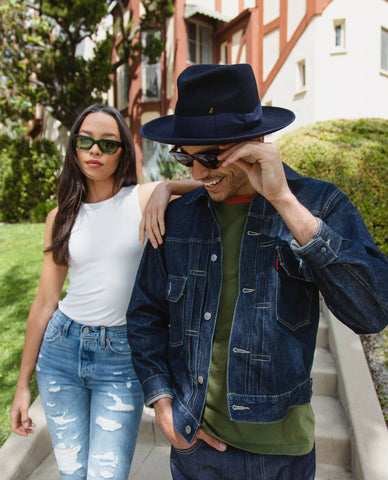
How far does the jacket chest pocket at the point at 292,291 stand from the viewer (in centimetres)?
152

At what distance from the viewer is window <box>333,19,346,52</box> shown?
13.6 meters

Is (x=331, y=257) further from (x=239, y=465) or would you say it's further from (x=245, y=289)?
(x=239, y=465)

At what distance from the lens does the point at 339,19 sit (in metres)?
13.5

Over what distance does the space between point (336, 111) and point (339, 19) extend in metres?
2.96

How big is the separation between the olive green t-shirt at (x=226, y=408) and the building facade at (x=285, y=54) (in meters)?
10.2

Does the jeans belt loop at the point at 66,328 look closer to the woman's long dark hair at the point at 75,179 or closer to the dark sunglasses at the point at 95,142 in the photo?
the woman's long dark hair at the point at 75,179

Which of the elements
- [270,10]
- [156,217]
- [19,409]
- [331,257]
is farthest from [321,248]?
[270,10]

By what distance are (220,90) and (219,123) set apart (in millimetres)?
119

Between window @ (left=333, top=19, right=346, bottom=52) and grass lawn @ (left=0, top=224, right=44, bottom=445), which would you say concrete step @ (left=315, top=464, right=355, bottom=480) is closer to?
grass lawn @ (left=0, top=224, right=44, bottom=445)

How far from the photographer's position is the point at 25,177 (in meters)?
13.9

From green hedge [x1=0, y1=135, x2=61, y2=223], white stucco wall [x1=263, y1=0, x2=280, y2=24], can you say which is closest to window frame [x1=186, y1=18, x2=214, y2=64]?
white stucco wall [x1=263, y1=0, x2=280, y2=24]

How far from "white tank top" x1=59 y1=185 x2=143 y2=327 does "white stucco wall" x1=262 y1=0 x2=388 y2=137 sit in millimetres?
12659

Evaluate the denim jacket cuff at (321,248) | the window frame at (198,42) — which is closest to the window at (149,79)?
the window frame at (198,42)

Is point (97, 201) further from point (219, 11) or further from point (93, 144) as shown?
point (219, 11)
